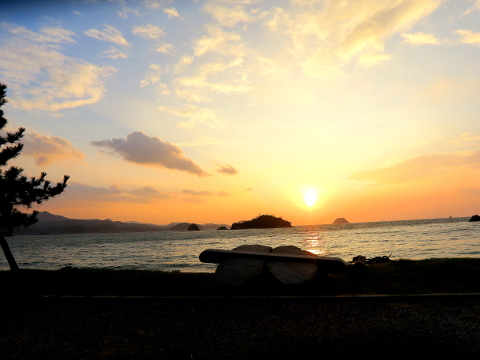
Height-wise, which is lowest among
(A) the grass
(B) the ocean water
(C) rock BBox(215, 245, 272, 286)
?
(B) the ocean water

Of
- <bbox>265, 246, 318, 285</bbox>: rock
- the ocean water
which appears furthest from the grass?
the ocean water

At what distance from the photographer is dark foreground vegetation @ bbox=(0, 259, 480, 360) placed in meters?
5.14

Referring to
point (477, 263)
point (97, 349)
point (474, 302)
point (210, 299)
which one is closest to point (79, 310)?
point (97, 349)

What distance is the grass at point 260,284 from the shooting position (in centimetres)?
899

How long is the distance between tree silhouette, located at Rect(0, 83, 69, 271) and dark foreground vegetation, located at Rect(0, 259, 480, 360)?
16.2ft

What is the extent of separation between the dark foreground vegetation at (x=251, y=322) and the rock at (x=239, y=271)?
1.03 feet

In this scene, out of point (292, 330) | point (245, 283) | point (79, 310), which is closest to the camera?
point (292, 330)

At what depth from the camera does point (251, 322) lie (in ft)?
21.2

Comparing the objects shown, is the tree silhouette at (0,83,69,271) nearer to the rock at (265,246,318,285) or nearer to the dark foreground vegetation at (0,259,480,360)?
the dark foreground vegetation at (0,259,480,360)

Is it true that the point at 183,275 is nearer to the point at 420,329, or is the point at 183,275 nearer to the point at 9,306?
the point at 9,306

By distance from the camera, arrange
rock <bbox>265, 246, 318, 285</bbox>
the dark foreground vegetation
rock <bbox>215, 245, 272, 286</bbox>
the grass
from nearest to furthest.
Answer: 1. the dark foreground vegetation
2. the grass
3. rock <bbox>265, 246, 318, 285</bbox>
4. rock <bbox>215, 245, 272, 286</bbox>

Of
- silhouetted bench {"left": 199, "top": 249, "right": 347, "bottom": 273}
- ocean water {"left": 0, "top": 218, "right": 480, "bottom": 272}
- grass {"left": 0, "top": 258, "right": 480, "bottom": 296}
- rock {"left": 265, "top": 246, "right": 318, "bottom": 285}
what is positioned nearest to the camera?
grass {"left": 0, "top": 258, "right": 480, "bottom": 296}

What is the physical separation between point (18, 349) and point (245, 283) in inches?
223

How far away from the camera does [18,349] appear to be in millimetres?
5504
